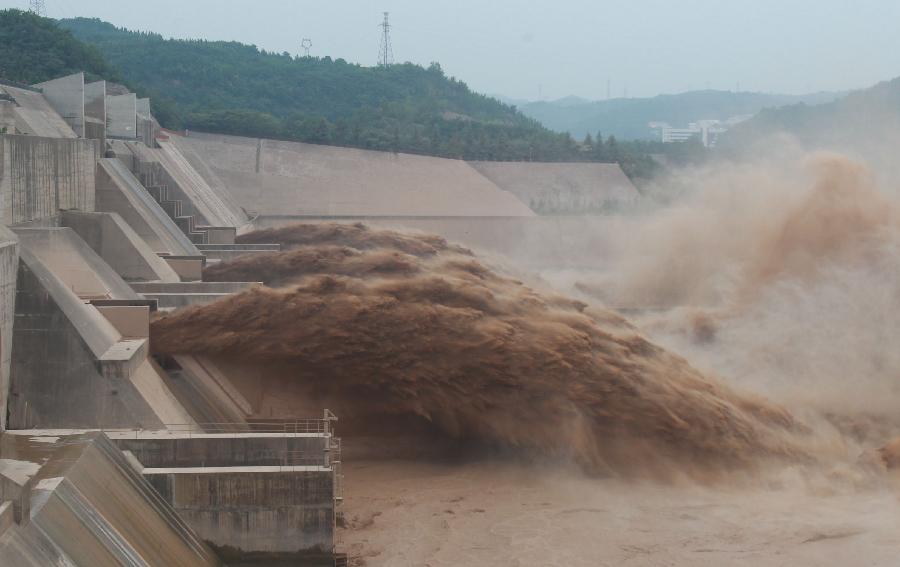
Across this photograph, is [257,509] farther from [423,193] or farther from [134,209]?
[423,193]

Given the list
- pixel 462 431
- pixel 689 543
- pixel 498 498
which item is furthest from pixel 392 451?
pixel 689 543

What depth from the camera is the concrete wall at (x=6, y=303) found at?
14.5 metres

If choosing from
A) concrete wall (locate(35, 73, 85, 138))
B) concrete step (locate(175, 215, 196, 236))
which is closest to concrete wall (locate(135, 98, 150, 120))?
concrete wall (locate(35, 73, 85, 138))

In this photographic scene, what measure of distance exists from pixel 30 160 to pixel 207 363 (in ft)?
15.2

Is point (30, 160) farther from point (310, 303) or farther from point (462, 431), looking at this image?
point (462, 431)

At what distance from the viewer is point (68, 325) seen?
50.1 ft

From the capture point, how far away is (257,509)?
13.8 meters

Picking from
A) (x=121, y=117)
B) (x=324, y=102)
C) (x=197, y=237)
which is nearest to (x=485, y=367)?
(x=197, y=237)

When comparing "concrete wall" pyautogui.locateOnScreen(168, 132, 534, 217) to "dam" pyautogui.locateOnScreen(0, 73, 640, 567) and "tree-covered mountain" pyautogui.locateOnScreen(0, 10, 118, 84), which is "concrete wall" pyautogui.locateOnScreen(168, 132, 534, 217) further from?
"dam" pyautogui.locateOnScreen(0, 73, 640, 567)

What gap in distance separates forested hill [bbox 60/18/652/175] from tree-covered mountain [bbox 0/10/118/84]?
13.1ft

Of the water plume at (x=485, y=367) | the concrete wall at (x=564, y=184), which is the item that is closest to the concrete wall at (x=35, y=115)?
the water plume at (x=485, y=367)

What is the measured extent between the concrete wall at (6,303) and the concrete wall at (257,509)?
2.47 metres

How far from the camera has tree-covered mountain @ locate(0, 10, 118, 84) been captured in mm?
49825

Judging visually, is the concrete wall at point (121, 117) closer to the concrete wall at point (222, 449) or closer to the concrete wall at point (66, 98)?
the concrete wall at point (66, 98)
